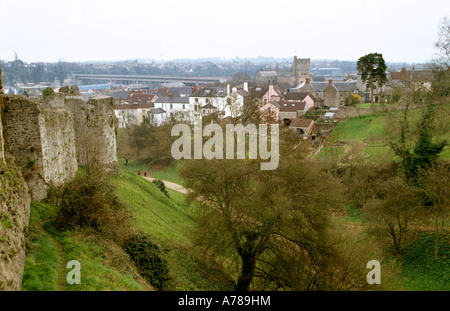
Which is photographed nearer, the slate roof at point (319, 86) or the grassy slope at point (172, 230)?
the grassy slope at point (172, 230)

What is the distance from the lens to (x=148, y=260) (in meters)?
12.3

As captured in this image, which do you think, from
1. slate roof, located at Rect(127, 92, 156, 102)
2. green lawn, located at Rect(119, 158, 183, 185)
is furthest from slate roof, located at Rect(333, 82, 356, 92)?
green lawn, located at Rect(119, 158, 183, 185)

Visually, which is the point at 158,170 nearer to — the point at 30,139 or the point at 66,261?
the point at 30,139

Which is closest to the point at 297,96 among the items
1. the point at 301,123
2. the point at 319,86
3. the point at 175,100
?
the point at 319,86

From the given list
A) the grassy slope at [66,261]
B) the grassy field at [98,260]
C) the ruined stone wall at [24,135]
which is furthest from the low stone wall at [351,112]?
the grassy slope at [66,261]

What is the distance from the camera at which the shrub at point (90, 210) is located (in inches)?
492

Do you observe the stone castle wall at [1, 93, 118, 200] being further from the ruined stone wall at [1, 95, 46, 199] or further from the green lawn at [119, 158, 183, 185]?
the green lawn at [119, 158, 183, 185]

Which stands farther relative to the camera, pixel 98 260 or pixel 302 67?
pixel 302 67

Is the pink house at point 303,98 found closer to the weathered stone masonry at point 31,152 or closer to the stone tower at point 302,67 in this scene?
the weathered stone masonry at point 31,152

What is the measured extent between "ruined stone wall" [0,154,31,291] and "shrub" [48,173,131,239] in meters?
1.21

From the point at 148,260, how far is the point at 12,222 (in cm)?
427

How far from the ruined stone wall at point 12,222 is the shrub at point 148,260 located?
342 cm

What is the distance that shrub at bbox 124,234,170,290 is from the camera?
12.0m
